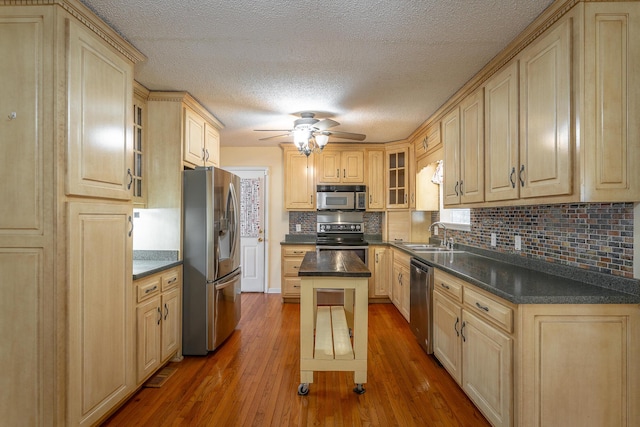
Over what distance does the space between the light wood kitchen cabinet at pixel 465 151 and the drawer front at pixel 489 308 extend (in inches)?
32.4

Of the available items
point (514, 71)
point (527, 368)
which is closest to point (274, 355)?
point (527, 368)

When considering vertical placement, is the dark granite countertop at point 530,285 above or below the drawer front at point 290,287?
above

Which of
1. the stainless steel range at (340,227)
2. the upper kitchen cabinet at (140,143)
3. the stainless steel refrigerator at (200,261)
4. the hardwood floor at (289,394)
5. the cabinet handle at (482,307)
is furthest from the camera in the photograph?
the stainless steel range at (340,227)

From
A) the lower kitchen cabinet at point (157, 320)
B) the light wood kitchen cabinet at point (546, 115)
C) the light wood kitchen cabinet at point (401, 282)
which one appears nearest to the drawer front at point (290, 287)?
the light wood kitchen cabinet at point (401, 282)

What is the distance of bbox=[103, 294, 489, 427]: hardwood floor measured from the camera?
84.0 inches

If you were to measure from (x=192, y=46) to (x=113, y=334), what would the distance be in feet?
6.31

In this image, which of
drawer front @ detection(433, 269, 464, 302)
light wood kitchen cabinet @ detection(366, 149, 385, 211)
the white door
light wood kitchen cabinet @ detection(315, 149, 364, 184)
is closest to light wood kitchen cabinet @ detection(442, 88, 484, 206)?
drawer front @ detection(433, 269, 464, 302)

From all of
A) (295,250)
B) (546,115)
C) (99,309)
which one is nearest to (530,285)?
(546,115)

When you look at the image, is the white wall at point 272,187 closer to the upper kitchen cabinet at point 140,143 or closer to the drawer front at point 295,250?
the drawer front at point 295,250

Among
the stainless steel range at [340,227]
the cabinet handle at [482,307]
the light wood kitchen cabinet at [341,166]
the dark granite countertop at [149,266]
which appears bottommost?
the cabinet handle at [482,307]

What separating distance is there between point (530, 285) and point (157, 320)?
2.61 metres

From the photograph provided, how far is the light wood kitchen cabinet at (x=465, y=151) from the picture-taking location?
2.64 metres

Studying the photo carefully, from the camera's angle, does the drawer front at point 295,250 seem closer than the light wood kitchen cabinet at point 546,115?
No

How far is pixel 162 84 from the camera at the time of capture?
112 inches
